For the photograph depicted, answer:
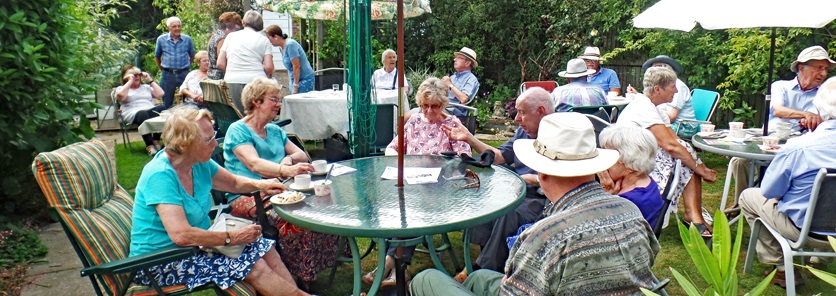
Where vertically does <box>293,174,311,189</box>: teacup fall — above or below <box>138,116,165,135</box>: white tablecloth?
above

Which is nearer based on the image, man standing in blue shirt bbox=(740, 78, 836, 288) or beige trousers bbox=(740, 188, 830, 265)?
man standing in blue shirt bbox=(740, 78, 836, 288)

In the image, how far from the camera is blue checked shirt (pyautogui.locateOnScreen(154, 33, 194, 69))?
8.30 meters

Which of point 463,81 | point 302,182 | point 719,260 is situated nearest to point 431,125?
point 302,182

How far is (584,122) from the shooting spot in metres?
2.09

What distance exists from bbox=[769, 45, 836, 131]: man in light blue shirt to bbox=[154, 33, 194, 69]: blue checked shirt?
6841 mm

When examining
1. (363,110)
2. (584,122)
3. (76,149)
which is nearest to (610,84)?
(363,110)

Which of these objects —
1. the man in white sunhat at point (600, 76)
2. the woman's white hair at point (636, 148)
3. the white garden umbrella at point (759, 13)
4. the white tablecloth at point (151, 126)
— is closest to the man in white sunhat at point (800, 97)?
the white garden umbrella at point (759, 13)

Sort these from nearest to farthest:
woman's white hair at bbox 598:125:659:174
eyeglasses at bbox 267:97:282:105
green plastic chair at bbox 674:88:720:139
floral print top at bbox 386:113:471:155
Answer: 1. woman's white hair at bbox 598:125:659:174
2. eyeglasses at bbox 267:97:282:105
3. floral print top at bbox 386:113:471:155
4. green plastic chair at bbox 674:88:720:139

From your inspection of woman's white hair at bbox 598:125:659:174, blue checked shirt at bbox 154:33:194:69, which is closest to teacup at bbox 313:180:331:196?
woman's white hair at bbox 598:125:659:174

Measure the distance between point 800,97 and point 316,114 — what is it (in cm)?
426

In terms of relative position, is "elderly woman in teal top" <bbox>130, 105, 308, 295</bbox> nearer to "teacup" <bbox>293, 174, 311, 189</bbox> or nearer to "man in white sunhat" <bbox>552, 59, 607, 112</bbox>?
"teacup" <bbox>293, 174, 311, 189</bbox>

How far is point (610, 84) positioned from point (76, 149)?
18.3 ft

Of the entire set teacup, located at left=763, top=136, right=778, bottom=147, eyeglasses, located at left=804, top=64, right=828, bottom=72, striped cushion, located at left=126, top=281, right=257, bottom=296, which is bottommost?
striped cushion, located at left=126, top=281, right=257, bottom=296

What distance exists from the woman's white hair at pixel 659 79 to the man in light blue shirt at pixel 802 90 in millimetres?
1329
